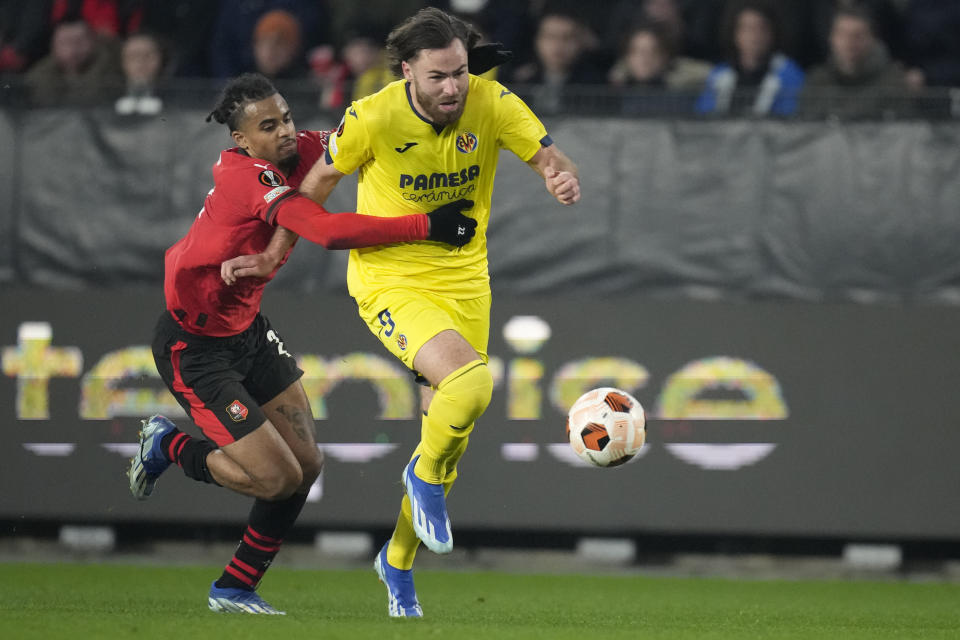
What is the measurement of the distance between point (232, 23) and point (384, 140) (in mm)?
5062

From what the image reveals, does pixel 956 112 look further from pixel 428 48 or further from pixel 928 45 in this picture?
pixel 428 48

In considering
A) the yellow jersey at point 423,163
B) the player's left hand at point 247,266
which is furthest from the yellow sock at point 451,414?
the player's left hand at point 247,266

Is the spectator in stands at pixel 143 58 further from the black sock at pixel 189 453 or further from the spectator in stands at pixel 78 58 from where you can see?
the black sock at pixel 189 453

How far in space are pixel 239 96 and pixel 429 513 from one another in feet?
7.06

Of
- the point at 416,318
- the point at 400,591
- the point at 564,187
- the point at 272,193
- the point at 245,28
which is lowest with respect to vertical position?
the point at 400,591

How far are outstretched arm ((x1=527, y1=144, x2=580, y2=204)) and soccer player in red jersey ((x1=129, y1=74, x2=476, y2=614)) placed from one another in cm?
38

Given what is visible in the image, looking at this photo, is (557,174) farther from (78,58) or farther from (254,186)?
(78,58)

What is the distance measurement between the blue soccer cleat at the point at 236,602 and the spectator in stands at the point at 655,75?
167 inches

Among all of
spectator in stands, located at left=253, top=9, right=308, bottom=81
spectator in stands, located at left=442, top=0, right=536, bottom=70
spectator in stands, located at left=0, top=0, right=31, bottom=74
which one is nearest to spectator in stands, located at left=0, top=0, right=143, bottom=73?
spectator in stands, located at left=0, top=0, right=31, bottom=74

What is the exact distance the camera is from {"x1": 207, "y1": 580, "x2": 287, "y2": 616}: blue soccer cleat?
710 cm

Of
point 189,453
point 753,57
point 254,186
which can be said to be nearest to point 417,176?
point 254,186

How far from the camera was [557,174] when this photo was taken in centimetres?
652

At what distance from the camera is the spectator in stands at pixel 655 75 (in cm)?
967

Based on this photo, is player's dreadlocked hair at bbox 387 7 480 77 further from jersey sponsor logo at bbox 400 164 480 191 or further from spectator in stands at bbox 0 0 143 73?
spectator in stands at bbox 0 0 143 73
